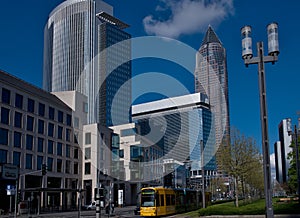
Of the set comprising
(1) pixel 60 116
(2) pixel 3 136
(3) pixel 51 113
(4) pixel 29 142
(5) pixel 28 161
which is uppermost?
(3) pixel 51 113

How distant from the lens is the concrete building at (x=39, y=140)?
70875mm

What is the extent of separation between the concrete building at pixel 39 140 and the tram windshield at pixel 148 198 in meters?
23.8

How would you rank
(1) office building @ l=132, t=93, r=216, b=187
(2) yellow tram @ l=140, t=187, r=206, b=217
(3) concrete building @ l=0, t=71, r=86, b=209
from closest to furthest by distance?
(2) yellow tram @ l=140, t=187, r=206, b=217 → (3) concrete building @ l=0, t=71, r=86, b=209 → (1) office building @ l=132, t=93, r=216, b=187

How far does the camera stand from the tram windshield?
1662 inches

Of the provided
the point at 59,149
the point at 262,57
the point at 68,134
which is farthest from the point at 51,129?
the point at 262,57

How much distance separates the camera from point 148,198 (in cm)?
4256

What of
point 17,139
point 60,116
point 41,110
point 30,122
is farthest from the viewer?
point 60,116

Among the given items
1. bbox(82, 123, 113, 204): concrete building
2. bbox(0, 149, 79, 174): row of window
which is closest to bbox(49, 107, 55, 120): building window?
bbox(0, 149, 79, 174): row of window

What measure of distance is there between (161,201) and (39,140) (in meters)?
43.8

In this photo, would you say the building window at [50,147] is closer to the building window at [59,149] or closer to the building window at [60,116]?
the building window at [59,149]

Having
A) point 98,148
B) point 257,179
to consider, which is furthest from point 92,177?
point 257,179

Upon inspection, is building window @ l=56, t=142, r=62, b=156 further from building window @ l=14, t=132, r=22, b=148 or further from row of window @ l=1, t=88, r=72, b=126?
building window @ l=14, t=132, r=22, b=148

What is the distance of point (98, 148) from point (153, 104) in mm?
94858

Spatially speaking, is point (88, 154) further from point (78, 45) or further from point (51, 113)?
point (78, 45)
